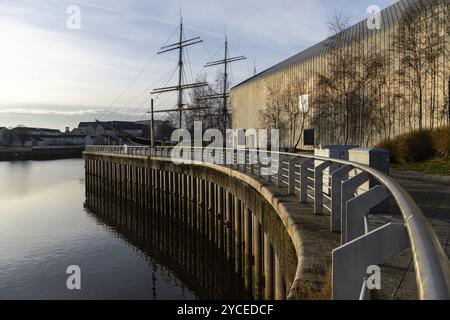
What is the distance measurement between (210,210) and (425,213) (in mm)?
16417

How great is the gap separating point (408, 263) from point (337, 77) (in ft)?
103

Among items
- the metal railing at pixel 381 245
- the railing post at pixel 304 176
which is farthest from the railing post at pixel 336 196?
the railing post at pixel 304 176

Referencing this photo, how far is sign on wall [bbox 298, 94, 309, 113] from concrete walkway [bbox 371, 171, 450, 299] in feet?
93.0

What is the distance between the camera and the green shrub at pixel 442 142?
1930 cm

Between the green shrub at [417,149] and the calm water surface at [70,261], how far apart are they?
13.3 meters

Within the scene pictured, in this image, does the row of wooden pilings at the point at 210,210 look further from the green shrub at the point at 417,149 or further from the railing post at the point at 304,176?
the green shrub at the point at 417,149

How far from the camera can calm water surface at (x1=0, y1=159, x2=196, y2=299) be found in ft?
47.9

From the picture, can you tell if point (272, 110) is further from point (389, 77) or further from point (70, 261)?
point (70, 261)

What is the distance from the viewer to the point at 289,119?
149 feet

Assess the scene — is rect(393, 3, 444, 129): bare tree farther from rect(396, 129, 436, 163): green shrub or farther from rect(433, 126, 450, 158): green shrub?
rect(396, 129, 436, 163): green shrub

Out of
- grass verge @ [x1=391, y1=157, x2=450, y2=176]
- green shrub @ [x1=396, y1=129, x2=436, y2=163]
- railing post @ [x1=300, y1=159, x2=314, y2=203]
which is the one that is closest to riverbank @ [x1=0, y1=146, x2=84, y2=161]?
green shrub @ [x1=396, y1=129, x2=436, y2=163]

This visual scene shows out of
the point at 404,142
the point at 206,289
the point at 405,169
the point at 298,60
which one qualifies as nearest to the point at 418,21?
the point at 404,142

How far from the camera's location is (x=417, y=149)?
20359 millimetres
